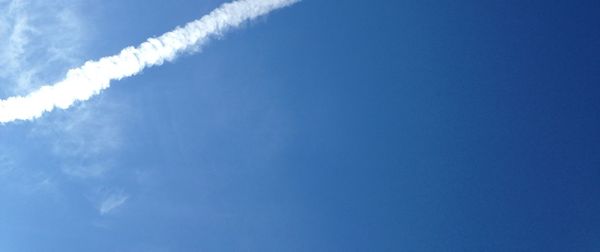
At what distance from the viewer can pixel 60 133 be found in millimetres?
7527

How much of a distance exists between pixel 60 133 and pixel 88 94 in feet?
2.09

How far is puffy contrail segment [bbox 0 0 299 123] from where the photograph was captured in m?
7.38

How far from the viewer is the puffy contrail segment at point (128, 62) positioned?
738 cm

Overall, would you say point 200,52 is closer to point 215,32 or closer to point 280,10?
point 215,32

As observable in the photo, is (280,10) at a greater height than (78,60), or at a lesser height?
greater

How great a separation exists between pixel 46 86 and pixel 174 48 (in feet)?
5.39

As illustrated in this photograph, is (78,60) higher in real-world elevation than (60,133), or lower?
higher

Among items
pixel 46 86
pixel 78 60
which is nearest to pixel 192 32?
pixel 78 60

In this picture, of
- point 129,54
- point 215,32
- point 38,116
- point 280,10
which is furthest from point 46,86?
point 280,10

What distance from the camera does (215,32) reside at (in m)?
7.52

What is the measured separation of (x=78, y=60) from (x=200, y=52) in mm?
1509

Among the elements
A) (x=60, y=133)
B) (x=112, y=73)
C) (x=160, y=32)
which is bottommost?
(x=60, y=133)

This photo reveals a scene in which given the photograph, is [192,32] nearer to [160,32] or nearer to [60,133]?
[160,32]

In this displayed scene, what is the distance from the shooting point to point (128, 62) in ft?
24.5
